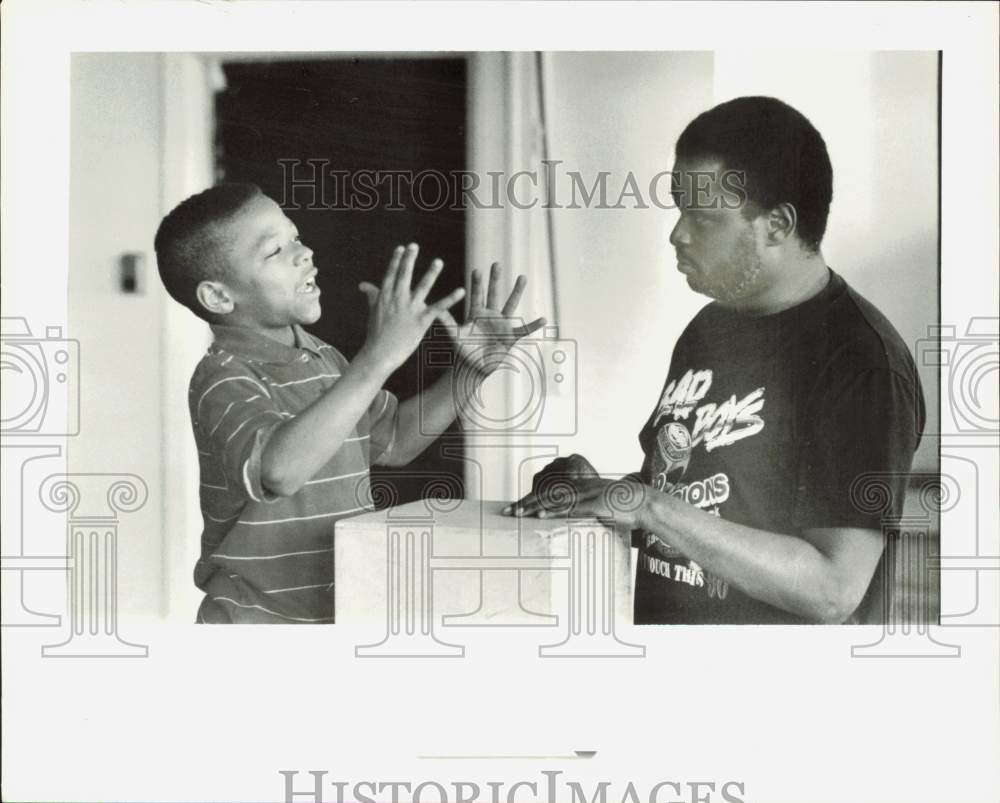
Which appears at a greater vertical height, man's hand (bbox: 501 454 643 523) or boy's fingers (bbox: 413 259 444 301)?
boy's fingers (bbox: 413 259 444 301)

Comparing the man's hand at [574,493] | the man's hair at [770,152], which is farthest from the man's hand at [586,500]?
the man's hair at [770,152]

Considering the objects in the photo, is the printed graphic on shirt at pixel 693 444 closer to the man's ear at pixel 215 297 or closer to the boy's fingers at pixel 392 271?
the boy's fingers at pixel 392 271

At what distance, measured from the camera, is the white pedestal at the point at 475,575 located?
3.61 ft

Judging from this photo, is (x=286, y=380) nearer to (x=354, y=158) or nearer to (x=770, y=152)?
(x=354, y=158)

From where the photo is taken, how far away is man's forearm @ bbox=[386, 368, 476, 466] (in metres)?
1.10

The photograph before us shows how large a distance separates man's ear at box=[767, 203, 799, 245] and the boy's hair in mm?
565

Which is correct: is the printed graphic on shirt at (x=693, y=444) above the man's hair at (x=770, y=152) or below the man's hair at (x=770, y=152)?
below

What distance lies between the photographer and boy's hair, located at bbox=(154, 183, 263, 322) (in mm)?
1103

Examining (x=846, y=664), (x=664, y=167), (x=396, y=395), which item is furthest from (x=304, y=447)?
(x=846, y=664)

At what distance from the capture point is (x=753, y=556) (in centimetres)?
109

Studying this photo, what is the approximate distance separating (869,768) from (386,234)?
0.80 metres

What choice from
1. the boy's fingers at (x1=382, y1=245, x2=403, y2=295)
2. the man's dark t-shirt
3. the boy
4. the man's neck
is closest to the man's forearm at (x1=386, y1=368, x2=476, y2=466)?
the boy

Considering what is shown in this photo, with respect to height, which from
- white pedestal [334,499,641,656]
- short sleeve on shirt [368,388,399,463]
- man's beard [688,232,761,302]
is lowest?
white pedestal [334,499,641,656]

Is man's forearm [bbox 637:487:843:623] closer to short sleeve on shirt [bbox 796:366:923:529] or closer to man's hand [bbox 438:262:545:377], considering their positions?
short sleeve on shirt [bbox 796:366:923:529]
